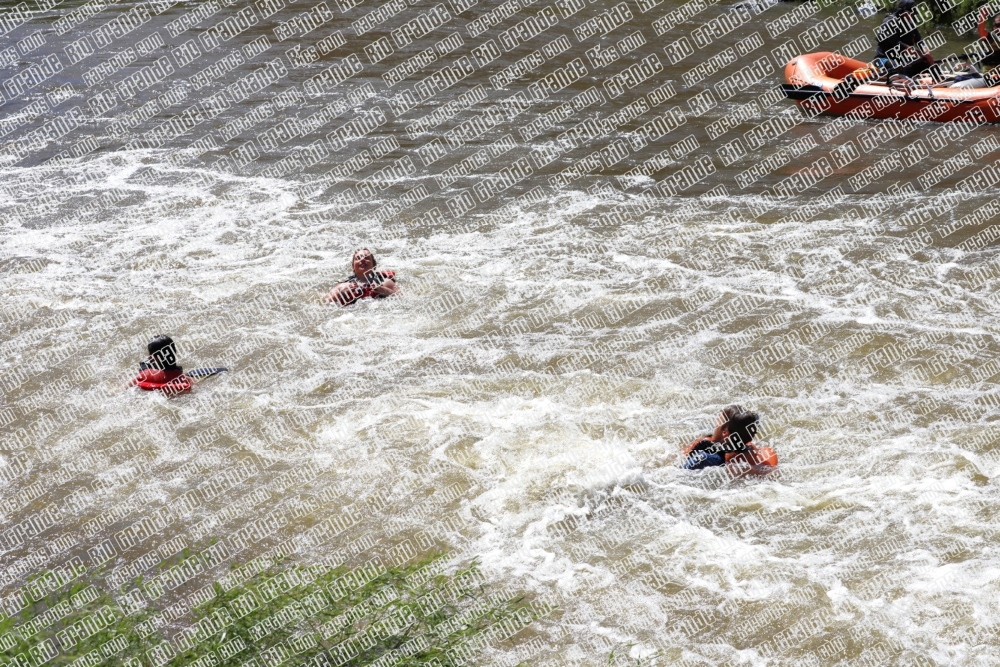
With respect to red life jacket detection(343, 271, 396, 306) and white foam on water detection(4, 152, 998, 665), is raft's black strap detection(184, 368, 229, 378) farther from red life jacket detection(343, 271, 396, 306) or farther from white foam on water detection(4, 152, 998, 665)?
red life jacket detection(343, 271, 396, 306)

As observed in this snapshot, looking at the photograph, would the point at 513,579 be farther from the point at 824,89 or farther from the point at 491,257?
the point at 824,89

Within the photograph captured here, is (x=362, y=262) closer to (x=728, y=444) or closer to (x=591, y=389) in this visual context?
(x=591, y=389)

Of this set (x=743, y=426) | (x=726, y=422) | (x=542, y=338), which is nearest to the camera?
(x=743, y=426)

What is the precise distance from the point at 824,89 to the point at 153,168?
41.5ft

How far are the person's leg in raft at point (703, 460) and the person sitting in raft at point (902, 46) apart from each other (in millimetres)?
11609

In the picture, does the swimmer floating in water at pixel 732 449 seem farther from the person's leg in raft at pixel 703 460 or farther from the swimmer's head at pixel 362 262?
the swimmer's head at pixel 362 262

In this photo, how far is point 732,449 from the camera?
34.6ft

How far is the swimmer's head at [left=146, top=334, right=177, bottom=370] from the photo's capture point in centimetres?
1262

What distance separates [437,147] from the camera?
19922 millimetres

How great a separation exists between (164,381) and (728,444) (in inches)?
264

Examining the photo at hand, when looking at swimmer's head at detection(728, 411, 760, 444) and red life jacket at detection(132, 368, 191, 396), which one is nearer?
swimmer's head at detection(728, 411, 760, 444)

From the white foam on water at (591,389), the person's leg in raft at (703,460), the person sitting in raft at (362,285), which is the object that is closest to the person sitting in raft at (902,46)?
the white foam on water at (591,389)

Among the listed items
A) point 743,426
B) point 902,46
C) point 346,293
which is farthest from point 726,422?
point 902,46

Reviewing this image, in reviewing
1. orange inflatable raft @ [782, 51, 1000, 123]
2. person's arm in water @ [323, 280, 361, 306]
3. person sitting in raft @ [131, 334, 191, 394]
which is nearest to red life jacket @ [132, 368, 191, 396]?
person sitting in raft @ [131, 334, 191, 394]
